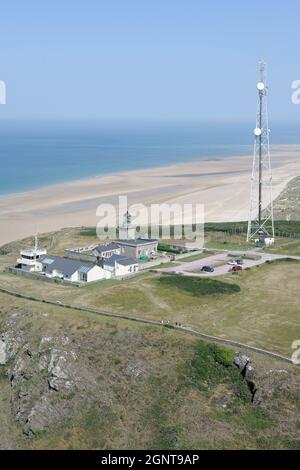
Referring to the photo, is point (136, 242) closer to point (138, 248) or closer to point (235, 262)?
point (138, 248)

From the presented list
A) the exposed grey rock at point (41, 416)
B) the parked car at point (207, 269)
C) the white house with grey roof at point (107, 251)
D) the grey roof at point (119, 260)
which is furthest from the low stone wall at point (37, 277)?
the exposed grey rock at point (41, 416)

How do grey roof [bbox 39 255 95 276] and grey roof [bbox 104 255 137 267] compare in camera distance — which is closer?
grey roof [bbox 39 255 95 276]

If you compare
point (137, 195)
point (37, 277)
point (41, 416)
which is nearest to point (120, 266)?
point (37, 277)

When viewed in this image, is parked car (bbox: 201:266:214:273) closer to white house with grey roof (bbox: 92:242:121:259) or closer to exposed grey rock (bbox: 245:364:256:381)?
white house with grey roof (bbox: 92:242:121:259)

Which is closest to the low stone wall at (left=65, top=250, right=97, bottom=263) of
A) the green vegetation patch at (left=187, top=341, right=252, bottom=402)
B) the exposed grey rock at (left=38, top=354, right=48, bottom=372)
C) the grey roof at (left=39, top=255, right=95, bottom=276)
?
the grey roof at (left=39, top=255, right=95, bottom=276)

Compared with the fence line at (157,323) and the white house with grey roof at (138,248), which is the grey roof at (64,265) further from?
the white house with grey roof at (138,248)

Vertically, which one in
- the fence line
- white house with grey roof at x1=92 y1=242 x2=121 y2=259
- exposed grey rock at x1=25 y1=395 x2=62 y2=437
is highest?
white house with grey roof at x1=92 y1=242 x2=121 y2=259

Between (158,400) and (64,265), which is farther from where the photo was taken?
(64,265)

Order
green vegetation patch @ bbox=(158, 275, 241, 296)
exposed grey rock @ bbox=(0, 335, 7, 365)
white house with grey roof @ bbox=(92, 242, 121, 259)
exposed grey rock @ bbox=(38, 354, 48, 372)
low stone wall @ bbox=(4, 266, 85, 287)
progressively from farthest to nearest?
white house with grey roof @ bbox=(92, 242, 121, 259)
low stone wall @ bbox=(4, 266, 85, 287)
green vegetation patch @ bbox=(158, 275, 241, 296)
exposed grey rock @ bbox=(0, 335, 7, 365)
exposed grey rock @ bbox=(38, 354, 48, 372)
